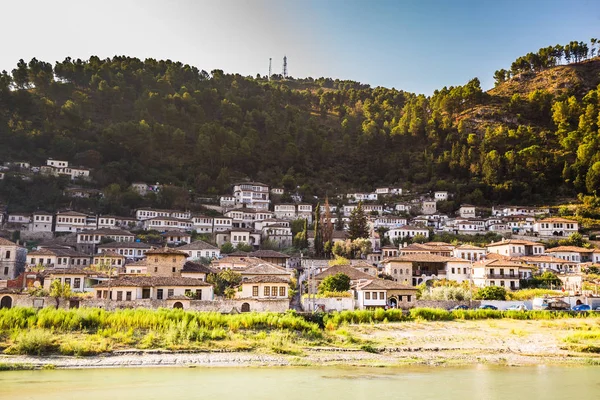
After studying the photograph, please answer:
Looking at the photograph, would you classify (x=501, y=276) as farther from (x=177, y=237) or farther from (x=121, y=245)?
Result: (x=121, y=245)

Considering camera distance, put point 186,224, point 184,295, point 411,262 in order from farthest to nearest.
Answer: point 186,224
point 411,262
point 184,295

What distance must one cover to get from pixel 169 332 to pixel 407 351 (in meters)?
12.3

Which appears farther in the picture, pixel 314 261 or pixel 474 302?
pixel 314 261

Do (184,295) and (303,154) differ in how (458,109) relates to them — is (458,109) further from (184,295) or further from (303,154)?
(184,295)

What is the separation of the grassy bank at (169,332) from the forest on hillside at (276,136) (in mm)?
52944

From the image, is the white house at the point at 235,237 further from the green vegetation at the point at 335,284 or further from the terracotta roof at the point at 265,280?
the terracotta roof at the point at 265,280

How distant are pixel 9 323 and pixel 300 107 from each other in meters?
121

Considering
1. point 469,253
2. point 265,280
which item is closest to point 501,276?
point 469,253

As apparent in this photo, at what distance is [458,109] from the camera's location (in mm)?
116438

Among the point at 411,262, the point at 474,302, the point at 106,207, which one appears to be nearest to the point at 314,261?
the point at 411,262

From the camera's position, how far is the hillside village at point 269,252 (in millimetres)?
36438

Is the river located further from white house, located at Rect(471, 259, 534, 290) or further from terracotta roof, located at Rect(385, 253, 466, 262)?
terracotta roof, located at Rect(385, 253, 466, 262)

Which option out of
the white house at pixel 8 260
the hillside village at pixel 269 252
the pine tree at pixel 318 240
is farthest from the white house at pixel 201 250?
the white house at pixel 8 260

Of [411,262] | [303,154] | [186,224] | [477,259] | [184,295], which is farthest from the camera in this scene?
[303,154]
